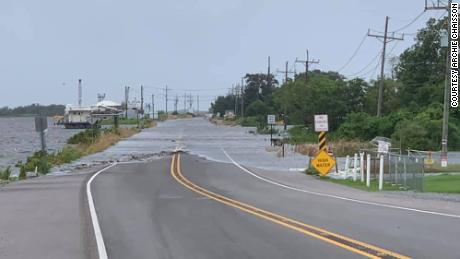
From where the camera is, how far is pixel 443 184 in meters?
26.5

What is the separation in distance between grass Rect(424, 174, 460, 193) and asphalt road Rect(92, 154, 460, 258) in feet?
17.8

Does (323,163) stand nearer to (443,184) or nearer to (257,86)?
(443,184)

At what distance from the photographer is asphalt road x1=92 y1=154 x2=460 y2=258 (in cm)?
1022

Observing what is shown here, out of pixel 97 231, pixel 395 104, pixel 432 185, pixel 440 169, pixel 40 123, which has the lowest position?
pixel 440 169

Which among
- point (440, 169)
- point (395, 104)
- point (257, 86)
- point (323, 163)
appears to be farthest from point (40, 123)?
point (257, 86)

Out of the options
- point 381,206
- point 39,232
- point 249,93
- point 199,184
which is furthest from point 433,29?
point 249,93

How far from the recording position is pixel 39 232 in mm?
13117

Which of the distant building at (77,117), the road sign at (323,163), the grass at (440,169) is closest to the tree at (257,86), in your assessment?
the distant building at (77,117)

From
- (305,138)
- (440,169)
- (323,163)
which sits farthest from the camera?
(305,138)

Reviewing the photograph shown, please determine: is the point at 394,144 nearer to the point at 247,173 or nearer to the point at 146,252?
the point at 247,173

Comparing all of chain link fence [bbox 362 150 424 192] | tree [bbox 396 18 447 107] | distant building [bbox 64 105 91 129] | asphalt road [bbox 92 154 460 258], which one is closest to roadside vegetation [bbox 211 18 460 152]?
tree [bbox 396 18 447 107]

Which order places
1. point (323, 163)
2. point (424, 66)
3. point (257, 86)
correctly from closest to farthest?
1. point (323, 163)
2. point (424, 66)
3. point (257, 86)

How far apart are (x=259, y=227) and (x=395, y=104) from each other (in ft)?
227

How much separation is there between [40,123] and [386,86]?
5730cm
